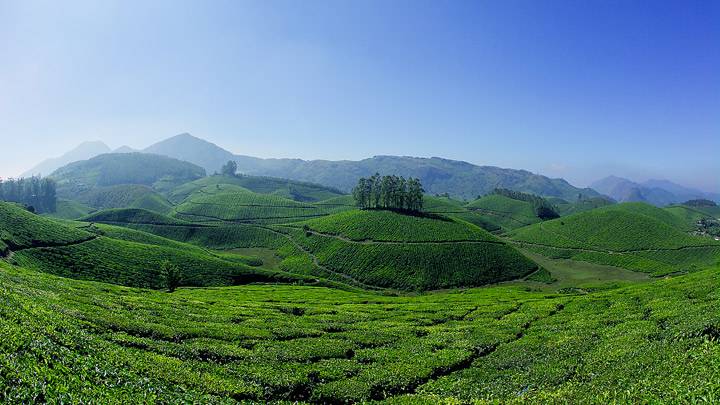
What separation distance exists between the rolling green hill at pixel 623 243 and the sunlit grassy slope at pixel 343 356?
10910cm

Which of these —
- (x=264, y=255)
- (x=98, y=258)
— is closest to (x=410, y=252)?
(x=264, y=255)

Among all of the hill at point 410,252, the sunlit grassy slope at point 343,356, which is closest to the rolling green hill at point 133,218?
the hill at point 410,252

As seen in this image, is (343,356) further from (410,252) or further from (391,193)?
(391,193)

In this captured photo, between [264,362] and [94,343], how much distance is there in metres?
11.8

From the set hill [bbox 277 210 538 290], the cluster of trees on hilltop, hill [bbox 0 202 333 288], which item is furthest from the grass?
the cluster of trees on hilltop

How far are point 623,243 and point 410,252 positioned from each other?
106 m

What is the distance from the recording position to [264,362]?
82.4 ft

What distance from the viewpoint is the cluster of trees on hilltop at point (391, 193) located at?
6166 inches

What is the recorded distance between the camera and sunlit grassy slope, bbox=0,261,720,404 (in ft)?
53.6

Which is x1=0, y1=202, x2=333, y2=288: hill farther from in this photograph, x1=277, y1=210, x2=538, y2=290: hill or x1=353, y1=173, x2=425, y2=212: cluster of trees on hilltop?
x1=353, y1=173, x2=425, y2=212: cluster of trees on hilltop

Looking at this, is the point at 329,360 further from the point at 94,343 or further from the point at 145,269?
the point at 145,269

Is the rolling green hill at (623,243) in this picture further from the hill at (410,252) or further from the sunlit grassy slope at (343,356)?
the sunlit grassy slope at (343,356)

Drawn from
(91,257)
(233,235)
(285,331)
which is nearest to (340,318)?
(285,331)

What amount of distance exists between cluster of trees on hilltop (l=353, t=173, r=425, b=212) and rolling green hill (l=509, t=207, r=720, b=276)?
65.7 m
